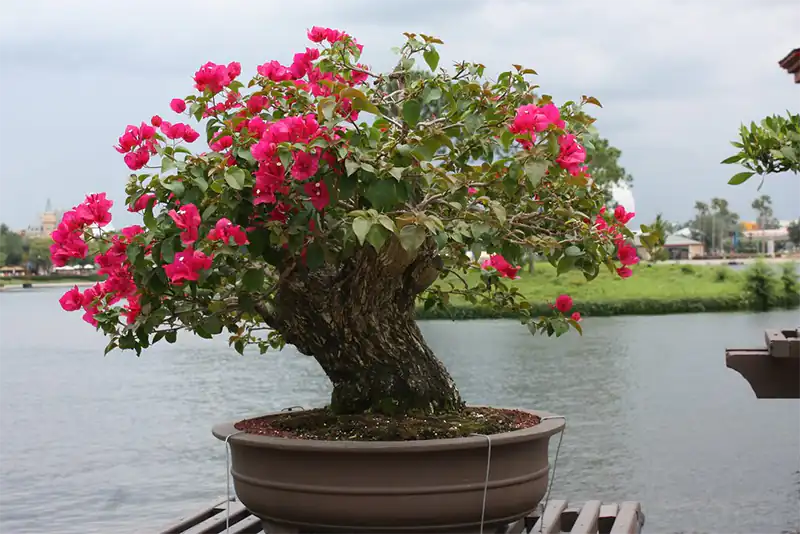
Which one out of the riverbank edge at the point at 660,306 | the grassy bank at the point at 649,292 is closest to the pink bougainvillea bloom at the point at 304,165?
the grassy bank at the point at 649,292

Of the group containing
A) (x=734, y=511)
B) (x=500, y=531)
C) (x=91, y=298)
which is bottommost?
(x=734, y=511)

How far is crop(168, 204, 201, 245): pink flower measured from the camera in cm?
282

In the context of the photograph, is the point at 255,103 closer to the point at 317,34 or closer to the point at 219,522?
the point at 317,34

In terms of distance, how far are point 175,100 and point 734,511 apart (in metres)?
3.73

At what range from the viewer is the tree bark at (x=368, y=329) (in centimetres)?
335

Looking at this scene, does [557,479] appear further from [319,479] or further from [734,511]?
[319,479]

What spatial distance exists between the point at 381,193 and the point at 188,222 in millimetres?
521

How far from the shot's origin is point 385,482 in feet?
9.82

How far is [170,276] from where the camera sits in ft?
9.50

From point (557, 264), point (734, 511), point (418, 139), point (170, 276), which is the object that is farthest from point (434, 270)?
point (734, 511)

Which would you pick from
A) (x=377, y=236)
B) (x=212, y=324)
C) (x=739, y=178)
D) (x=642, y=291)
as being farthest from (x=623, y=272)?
(x=642, y=291)

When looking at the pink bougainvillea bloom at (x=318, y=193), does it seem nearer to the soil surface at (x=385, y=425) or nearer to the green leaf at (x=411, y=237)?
the green leaf at (x=411, y=237)

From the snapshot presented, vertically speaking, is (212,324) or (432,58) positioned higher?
(432,58)

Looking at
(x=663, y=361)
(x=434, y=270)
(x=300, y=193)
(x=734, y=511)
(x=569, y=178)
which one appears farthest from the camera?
(x=663, y=361)
